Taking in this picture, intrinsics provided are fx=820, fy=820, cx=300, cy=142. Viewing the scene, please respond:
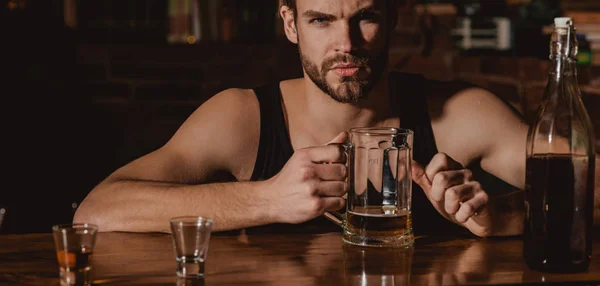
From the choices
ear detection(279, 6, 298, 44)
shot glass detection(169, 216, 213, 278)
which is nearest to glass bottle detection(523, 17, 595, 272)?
shot glass detection(169, 216, 213, 278)

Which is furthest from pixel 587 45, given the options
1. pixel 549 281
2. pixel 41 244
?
pixel 41 244

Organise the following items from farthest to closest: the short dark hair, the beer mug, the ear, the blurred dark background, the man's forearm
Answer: the blurred dark background, the ear, the short dark hair, the man's forearm, the beer mug

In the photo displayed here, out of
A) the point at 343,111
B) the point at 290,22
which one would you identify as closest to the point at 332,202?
the point at 343,111

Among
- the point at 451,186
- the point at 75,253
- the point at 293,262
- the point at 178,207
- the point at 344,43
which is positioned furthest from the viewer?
the point at 344,43

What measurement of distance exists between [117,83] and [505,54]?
5.54 feet

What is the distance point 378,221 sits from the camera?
128 centimetres

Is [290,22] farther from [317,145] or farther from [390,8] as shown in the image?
[317,145]

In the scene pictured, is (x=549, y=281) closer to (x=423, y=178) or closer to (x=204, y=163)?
(x=423, y=178)

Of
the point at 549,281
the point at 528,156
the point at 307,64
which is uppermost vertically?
the point at 307,64

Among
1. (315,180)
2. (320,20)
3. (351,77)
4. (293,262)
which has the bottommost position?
(293,262)

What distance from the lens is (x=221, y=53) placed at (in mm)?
3535

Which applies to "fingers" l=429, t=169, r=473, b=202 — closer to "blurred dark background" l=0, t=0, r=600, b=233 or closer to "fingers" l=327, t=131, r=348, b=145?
"fingers" l=327, t=131, r=348, b=145

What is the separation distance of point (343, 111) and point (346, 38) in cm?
32

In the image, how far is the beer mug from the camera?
125cm
